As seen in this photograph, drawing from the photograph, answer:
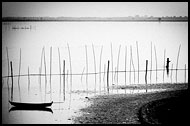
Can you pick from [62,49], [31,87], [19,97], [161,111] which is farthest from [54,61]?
[161,111]

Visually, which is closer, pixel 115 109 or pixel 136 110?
pixel 136 110

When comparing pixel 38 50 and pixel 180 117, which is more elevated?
pixel 38 50

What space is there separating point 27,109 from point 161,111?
3185 millimetres

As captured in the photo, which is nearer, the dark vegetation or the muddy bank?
the dark vegetation

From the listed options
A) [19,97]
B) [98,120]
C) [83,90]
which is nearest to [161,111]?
[98,120]

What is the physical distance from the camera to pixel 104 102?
560 cm

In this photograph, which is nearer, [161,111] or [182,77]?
[161,111]

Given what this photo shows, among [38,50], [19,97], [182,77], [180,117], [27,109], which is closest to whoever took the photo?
[180,117]

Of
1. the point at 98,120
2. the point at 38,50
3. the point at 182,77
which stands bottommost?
the point at 98,120

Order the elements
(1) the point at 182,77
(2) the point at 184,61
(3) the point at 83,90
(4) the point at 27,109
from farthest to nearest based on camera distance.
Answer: (2) the point at 184,61
(1) the point at 182,77
(3) the point at 83,90
(4) the point at 27,109

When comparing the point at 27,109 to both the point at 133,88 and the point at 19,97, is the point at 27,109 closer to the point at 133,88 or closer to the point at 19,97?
the point at 19,97

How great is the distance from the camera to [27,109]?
17.4ft

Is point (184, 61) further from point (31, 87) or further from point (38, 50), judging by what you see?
point (38, 50)

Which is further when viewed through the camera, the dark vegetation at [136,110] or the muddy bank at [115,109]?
the muddy bank at [115,109]
